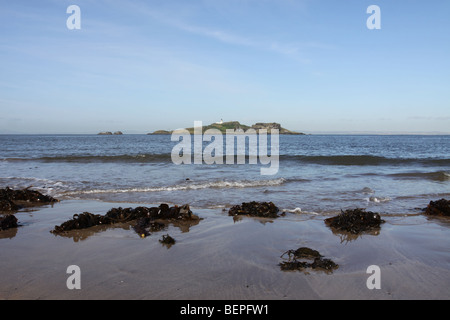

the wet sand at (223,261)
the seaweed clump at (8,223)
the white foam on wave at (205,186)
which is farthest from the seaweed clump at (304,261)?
the white foam on wave at (205,186)

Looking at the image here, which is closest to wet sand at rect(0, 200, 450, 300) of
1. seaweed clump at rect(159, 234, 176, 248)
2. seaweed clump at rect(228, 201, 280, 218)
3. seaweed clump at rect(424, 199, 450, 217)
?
seaweed clump at rect(159, 234, 176, 248)

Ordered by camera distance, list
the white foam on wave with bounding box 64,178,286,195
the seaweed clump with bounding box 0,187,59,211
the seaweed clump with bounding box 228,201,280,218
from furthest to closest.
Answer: the white foam on wave with bounding box 64,178,286,195 → the seaweed clump with bounding box 0,187,59,211 → the seaweed clump with bounding box 228,201,280,218

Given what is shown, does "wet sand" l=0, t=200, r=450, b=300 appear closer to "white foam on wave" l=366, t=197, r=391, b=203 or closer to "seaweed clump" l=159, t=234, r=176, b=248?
"seaweed clump" l=159, t=234, r=176, b=248

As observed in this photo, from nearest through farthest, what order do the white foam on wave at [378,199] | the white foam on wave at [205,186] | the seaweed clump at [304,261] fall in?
the seaweed clump at [304,261] < the white foam on wave at [378,199] < the white foam on wave at [205,186]

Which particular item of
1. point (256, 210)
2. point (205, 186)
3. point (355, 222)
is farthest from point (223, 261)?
point (205, 186)

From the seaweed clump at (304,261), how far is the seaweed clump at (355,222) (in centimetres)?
161

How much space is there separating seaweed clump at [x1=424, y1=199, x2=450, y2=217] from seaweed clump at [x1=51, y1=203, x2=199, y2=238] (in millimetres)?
5210

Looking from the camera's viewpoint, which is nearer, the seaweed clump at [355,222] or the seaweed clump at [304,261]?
the seaweed clump at [304,261]

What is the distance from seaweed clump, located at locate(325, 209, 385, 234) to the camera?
225 inches

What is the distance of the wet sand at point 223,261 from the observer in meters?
3.32

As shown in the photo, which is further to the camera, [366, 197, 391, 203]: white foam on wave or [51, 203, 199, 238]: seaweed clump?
[366, 197, 391, 203]: white foam on wave

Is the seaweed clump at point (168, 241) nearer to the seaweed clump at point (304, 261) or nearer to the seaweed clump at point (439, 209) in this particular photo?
the seaweed clump at point (304, 261)

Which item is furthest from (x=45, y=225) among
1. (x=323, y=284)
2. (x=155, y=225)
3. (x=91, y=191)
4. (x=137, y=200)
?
(x=323, y=284)

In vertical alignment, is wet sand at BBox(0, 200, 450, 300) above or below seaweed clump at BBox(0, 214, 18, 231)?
below
